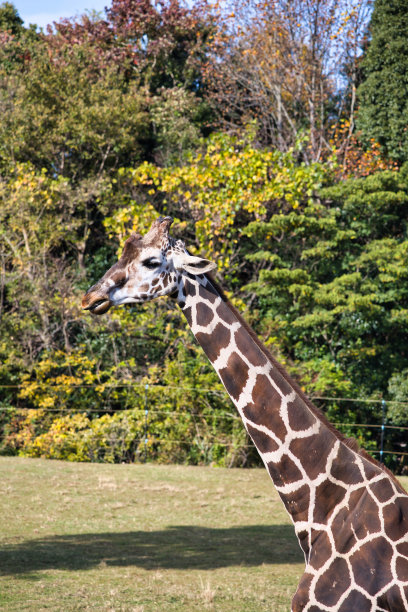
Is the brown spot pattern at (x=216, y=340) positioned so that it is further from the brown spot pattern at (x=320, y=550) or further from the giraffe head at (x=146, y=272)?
the brown spot pattern at (x=320, y=550)

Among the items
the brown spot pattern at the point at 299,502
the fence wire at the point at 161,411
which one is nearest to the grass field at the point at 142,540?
the fence wire at the point at 161,411

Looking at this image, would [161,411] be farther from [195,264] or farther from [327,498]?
[327,498]

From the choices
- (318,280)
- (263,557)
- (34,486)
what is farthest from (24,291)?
(263,557)

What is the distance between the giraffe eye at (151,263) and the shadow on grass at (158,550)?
4298mm

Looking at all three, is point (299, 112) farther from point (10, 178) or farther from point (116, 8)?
point (10, 178)

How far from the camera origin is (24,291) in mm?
15164

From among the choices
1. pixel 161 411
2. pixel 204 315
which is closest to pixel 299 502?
pixel 204 315

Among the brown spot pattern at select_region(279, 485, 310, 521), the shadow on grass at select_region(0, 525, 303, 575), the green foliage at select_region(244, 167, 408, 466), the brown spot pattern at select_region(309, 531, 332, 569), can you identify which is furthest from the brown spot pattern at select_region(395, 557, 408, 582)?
the green foliage at select_region(244, 167, 408, 466)

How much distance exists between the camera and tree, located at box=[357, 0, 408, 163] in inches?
608

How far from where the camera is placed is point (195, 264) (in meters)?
3.68

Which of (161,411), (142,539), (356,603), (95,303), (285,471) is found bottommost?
(161,411)

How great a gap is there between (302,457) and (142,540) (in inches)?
213

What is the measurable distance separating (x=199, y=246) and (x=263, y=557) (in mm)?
8485

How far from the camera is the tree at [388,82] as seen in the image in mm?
15445
